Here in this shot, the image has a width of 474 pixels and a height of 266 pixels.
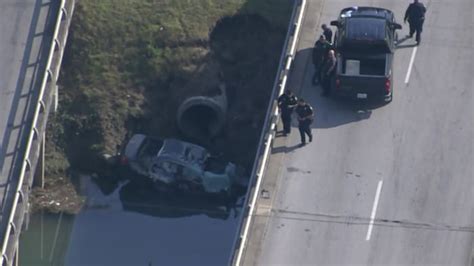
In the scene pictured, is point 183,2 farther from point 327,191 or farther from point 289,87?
point 327,191

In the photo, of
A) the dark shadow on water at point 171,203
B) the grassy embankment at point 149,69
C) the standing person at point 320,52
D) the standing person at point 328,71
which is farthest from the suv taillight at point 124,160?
the standing person at point 320,52

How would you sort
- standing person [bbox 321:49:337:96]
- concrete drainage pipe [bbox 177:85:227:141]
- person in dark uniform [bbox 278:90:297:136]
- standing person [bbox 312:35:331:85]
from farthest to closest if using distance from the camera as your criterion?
concrete drainage pipe [bbox 177:85:227:141], standing person [bbox 312:35:331:85], standing person [bbox 321:49:337:96], person in dark uniform [bbox 278:90:297:136]

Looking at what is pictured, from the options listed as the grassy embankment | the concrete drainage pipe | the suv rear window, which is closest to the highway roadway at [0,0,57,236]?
the grassy embankment

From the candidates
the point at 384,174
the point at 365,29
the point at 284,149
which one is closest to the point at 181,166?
the point at 284,149

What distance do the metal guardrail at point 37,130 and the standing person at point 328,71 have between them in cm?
811

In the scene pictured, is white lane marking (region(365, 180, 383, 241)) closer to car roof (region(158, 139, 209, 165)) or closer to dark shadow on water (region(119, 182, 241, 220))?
dark shadow on water (region(119, 182, 241, 220))

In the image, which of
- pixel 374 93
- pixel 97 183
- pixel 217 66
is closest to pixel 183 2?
pixel 217 66

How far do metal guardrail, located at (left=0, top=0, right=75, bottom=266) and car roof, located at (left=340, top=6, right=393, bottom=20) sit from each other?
28.0 feet

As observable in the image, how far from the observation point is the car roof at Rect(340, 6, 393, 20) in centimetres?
5110

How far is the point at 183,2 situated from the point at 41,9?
252 inches

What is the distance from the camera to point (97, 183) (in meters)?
56.2

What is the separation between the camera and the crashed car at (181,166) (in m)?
54.9

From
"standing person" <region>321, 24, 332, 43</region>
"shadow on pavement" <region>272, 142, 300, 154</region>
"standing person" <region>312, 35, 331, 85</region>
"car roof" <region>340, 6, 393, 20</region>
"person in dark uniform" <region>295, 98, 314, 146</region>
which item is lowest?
"shadow on pavement" <region>272, 142, 300, 154</region>

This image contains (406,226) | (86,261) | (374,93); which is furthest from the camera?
(86,261)
